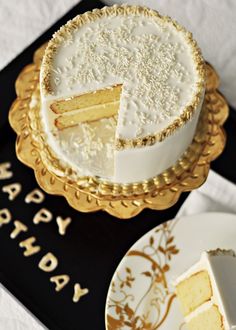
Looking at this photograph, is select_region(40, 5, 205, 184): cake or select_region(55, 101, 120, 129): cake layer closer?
select_region(40, 5, 205, 184): cake

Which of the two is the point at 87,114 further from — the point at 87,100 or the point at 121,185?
the point at 121,185

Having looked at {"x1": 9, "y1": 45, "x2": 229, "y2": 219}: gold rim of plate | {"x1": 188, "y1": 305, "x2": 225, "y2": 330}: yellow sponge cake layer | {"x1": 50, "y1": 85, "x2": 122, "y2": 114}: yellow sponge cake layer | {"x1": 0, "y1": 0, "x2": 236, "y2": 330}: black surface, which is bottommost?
{"x1": 0, "y1": 0, "x2": 236, "y2": 330}: black surface

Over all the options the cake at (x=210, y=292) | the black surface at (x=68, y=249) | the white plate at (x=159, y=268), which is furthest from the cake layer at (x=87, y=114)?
the cake at (x=210, y=292)

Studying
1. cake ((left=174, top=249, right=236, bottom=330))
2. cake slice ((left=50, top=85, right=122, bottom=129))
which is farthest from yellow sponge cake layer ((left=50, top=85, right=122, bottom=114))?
cake ((left=174, top=249, right=236, bottom=330))

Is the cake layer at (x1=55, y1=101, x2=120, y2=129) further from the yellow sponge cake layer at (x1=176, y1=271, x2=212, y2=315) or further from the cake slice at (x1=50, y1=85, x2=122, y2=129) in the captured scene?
the yellow sponge cake layer at (x1=176, y1=271, x2=212, y2=315)

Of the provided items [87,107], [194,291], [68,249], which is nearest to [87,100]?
[87,107]
